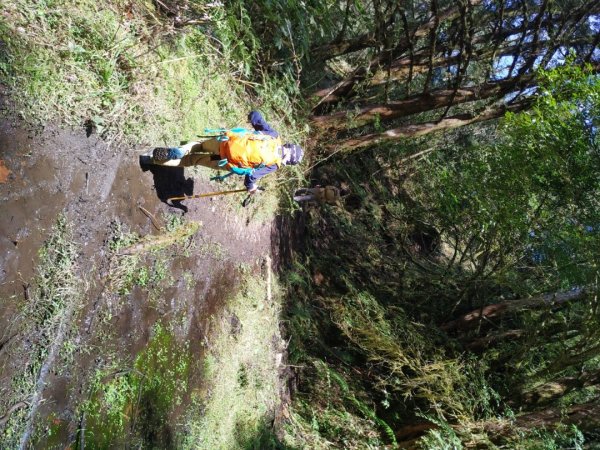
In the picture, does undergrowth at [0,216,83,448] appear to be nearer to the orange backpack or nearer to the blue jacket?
the orange backpack

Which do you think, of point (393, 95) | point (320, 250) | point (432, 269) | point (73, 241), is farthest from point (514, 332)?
point (73, 241)

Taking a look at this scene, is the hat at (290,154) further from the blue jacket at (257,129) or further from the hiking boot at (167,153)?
the hiking boot at (167,153)

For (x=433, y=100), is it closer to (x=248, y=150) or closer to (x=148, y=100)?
(x=248, y=150)

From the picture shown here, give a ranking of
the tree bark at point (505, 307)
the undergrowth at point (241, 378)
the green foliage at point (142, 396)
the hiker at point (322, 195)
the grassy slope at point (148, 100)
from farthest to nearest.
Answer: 1. the hiker at point (322, 195)
2. the tree bark at point (505, 307)
3. the undergrowth at point (241, 378)
4. the green foliage at point (142, 396)
5. the grassy slope at point (148, 100)

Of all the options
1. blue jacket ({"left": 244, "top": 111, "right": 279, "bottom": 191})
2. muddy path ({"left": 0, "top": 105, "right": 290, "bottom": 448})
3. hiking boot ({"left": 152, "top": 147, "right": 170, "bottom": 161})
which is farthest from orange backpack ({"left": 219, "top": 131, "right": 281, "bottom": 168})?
muddy path ({"left": 0, "top": 105, "right": 290, "bottom": 448})

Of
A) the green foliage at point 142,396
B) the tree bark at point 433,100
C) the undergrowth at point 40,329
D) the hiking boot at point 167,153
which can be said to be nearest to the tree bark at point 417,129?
the tree bark at point 433,100

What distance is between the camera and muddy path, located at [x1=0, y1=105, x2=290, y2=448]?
161 inches

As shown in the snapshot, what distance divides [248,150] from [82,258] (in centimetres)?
194

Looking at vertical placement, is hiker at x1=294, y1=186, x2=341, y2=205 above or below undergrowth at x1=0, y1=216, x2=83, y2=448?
above

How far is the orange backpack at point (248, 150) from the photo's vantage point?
5.17 metres

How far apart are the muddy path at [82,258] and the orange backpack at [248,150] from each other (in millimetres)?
1144

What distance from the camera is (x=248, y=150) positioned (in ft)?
17.0

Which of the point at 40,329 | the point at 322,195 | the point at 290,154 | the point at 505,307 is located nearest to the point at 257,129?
the point at 290,154

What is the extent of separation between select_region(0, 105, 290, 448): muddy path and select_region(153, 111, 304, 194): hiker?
49 centimetres
